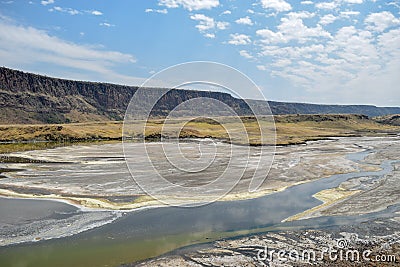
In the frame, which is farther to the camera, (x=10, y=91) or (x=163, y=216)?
(x=10, y=91)

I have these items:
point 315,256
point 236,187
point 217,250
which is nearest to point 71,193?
point 236,187

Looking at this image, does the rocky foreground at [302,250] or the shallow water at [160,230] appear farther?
the shallow water at [160,230]

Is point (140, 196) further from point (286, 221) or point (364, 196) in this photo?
point (364, 196)

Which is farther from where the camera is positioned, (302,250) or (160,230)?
(160,230)

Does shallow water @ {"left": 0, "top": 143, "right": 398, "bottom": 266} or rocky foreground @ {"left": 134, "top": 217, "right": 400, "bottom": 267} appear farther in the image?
shallow water @ {"left": 0, "top": 143, "right": 398, "bottom": 266}

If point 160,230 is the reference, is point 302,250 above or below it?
above

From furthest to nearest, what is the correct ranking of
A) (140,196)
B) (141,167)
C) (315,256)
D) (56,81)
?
(56,81), (141,167), (140,196), (315,256)

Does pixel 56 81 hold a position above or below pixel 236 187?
above

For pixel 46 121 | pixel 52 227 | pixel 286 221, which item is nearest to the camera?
pixel 52 227
